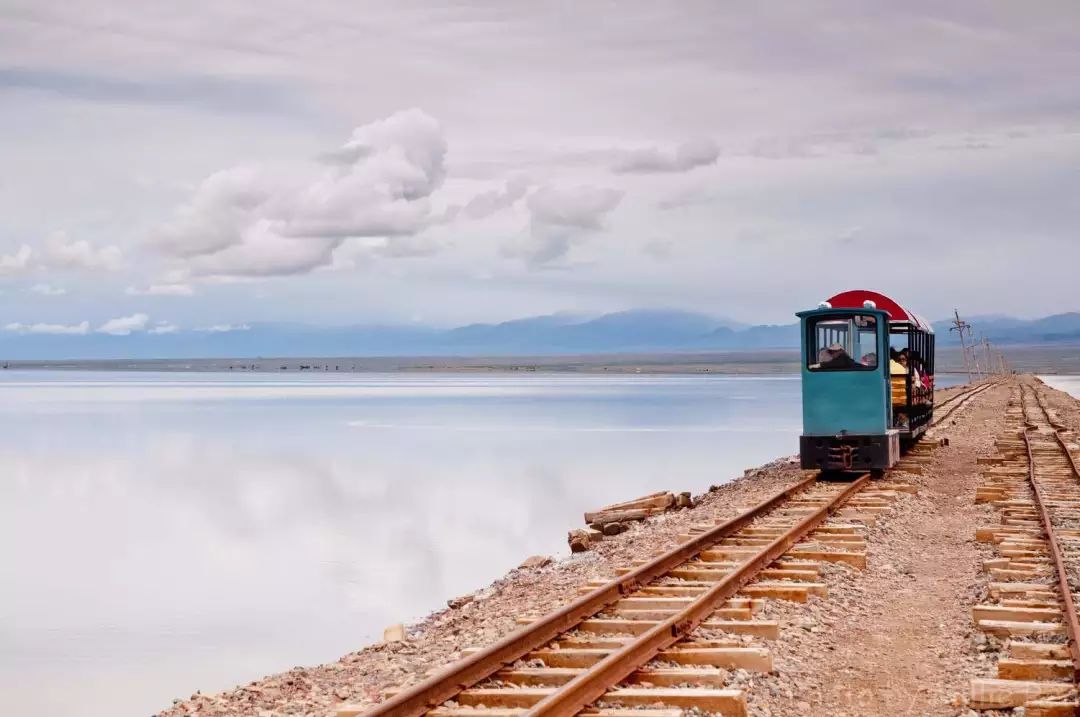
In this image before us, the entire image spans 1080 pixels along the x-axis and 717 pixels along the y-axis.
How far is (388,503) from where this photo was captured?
30250 mm

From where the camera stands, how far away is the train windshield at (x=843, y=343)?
22219mm

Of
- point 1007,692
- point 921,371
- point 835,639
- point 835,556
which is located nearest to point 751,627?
point 835,639

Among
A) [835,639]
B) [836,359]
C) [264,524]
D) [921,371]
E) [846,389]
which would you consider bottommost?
[264,524]

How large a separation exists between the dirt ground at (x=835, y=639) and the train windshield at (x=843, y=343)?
4.75 m

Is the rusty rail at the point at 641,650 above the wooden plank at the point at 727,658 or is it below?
above

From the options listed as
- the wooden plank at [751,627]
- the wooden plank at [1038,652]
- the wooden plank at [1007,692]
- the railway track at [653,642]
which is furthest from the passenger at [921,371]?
the wooden plank at [1007,692]

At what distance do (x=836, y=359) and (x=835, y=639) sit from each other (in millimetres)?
12518

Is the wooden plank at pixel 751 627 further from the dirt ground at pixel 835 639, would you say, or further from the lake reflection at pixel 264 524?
the lake reflection at pixel 264 524

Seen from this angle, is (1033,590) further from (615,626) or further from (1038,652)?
(615,626)

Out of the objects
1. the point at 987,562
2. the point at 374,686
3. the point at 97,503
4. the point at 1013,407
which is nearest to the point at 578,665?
the point at 374,686

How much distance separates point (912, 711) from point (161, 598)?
13015mm

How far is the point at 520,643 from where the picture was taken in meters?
8.84

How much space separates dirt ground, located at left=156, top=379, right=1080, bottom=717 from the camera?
8695 millimetres

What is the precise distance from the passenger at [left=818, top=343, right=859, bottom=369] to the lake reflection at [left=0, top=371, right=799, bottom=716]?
18.8 ft
